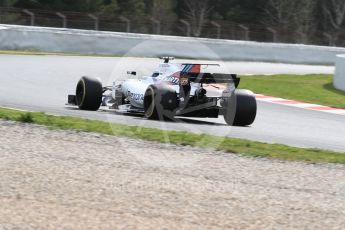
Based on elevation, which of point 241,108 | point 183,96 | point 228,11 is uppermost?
point 228,11

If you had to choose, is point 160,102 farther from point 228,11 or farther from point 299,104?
point 228,11

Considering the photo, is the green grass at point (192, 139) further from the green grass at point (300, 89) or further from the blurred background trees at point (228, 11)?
the blurred background trees at point (228, 11)

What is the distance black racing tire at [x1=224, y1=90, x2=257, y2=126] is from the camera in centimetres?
1144

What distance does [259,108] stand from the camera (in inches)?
590

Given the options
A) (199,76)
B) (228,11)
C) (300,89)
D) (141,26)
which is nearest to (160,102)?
(199,76)

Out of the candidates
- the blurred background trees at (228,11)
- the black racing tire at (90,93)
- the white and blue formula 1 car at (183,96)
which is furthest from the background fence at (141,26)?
the white and blue formula 1 car at (183,96)

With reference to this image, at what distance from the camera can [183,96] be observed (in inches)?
447

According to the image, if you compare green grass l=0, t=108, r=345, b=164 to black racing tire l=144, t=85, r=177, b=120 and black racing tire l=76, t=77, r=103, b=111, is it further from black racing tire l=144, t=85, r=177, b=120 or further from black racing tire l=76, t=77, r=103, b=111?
black racing tire l=76, t=77, r=103, b=111

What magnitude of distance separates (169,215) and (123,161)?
230 cm

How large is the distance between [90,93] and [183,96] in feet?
5.45

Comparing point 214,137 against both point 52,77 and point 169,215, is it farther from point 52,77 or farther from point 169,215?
point 52,77

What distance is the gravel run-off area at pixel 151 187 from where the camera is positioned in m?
5.82

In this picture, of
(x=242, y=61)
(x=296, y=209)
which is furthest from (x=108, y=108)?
(x=242, y=61)

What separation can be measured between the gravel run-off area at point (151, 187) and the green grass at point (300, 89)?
8370 millimetres
